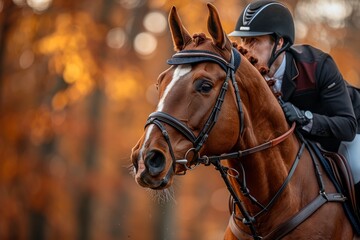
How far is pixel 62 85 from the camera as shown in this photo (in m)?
17.1

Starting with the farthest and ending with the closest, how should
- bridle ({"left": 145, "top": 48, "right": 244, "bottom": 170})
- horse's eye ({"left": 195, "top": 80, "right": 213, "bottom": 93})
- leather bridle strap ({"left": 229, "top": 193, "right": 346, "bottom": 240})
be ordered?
leather bridle strap ({"left": 229, "top": 193, "right": 346, "bottom": 240})
horse's eye ({"left": 195, "top": 80, "right": 213, "bottom": 93})
bridle ({"left": 145, "top": 48, "right": 244, "bottom": 170})

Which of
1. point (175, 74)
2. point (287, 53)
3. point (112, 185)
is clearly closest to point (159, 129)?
point (175, 74)

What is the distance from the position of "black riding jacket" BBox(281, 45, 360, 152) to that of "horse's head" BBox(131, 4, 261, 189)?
2.96 ft

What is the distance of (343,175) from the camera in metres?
5.48

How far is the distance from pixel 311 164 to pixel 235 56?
1.20m

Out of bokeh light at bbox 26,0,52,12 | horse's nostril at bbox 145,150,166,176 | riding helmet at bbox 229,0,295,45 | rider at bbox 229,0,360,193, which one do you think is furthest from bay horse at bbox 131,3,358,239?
bokeh light at bbox 26,0,52,12

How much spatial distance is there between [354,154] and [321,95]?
59 centimetres

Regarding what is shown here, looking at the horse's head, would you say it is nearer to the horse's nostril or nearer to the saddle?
the horse's nostril

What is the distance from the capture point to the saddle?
540 cm

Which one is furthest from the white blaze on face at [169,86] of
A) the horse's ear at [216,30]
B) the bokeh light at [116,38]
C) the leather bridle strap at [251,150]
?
the bokeh light at [116,38]

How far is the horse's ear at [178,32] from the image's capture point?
5.04 metres

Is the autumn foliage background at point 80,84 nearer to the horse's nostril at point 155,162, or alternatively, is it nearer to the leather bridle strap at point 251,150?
the leather bridle strap at point 251,150

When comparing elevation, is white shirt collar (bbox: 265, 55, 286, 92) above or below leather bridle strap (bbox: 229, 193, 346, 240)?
above

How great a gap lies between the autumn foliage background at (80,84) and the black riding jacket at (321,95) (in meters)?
7.35
